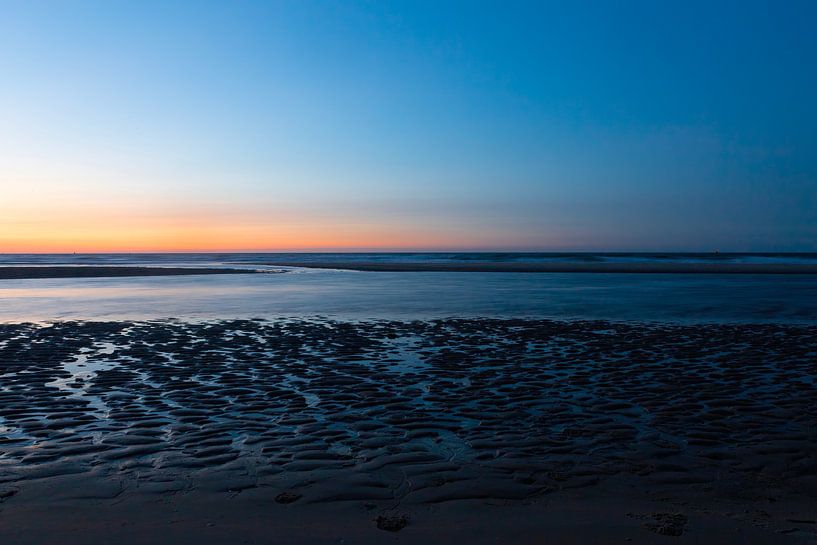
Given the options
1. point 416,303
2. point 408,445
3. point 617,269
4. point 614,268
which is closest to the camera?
point 408,445

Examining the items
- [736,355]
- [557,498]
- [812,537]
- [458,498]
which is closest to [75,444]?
[458,498]

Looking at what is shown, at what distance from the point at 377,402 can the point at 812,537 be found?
6.12 m

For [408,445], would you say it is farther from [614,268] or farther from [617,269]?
[614,268]

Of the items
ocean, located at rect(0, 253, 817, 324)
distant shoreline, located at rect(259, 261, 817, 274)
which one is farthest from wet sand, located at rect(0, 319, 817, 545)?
distant shoreline, located at rect(259, 261, 817, 274)

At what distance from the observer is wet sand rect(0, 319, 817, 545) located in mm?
5352

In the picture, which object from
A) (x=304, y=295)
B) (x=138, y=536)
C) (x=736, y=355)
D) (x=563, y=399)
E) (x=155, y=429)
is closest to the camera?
(x=138, y=536)

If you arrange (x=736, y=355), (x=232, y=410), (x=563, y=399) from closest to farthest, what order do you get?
(x=232, y=410) → (x=563, y=399) → (x=736, y=355)

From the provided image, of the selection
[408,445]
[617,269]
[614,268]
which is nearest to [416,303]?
[408,445]

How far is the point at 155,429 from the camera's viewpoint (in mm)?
8266

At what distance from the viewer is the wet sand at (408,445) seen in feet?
17.6

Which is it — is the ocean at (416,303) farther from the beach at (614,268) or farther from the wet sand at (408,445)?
the beach at (614,268)

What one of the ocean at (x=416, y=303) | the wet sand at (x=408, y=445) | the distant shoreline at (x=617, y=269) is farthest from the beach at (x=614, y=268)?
the wet sand at (x=408, y=445)

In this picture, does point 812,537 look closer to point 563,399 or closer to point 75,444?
point 563,399

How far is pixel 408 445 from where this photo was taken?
300 inches
